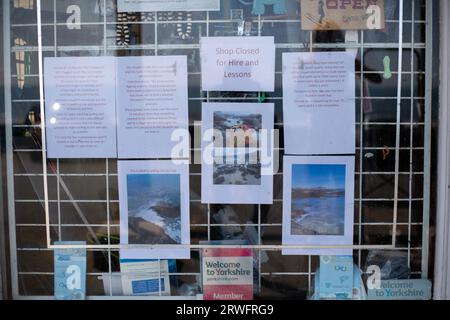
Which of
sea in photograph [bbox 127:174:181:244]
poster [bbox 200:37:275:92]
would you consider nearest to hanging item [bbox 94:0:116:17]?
poster [bbox 200:37:275:92]

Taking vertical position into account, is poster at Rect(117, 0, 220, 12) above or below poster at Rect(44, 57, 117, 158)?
above

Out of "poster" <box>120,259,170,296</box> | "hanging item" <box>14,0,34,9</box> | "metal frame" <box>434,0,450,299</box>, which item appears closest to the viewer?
"metal frame" <box>434,0,450,299</box>

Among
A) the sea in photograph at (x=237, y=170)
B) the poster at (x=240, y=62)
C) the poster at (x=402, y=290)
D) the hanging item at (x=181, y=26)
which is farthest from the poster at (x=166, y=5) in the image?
the poster at (x=402, y=290)

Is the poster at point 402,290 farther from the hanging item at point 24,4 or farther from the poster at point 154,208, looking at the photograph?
the hanging item at point 24,4

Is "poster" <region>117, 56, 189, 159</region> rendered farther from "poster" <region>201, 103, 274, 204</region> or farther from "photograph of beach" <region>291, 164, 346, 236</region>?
"photograph of beach" <region>291, 164, 346, 236</region>

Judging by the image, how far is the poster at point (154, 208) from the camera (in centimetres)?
230

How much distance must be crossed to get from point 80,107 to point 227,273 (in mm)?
1171

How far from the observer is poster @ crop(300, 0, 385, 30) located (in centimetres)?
220

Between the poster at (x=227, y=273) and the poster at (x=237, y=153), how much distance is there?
0.28 metres

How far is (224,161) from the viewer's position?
229 cm

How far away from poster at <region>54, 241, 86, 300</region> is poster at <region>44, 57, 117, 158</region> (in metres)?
0.52

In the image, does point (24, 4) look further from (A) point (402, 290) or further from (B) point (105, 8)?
(A) point (402, 290)

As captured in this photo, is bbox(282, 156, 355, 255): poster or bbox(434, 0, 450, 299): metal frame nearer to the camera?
bbox(434, 0, 450, 299): metal frame
